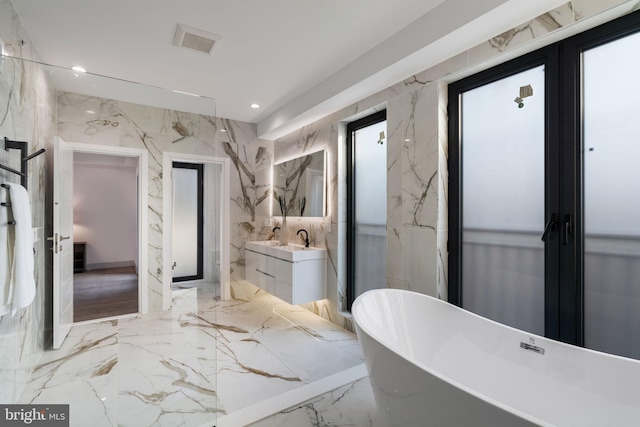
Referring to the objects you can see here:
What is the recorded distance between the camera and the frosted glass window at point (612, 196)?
1.53 m

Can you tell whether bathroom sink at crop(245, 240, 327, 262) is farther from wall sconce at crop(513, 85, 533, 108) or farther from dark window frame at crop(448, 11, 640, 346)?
wall sconce at crop(513, 85, 533, 108)

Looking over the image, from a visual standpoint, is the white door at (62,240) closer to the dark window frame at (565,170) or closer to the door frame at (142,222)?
the door frame at (142,222)

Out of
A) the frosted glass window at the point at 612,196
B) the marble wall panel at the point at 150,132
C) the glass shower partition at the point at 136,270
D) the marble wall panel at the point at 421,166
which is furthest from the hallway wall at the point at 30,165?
the frosted glass window at the point at 612,196

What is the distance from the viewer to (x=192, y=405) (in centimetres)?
187

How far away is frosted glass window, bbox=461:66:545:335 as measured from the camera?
188 cm

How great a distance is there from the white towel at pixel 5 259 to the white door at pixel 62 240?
0.92 ft

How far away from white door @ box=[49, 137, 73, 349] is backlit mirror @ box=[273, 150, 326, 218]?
236 cm

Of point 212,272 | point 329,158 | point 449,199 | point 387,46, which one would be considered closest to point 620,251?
point 449,199

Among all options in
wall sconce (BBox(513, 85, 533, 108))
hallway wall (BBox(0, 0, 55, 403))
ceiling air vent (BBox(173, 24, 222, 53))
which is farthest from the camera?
ceiling air vent (BBox(173, 24, 222, 53))

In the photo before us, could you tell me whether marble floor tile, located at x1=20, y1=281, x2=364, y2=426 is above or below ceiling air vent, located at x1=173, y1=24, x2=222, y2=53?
below

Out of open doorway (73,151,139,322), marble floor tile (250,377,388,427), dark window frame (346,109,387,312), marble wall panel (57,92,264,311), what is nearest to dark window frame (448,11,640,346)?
marble floor tile (250,377,388,427)

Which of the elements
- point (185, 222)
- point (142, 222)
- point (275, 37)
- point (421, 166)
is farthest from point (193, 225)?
point (421, 166)

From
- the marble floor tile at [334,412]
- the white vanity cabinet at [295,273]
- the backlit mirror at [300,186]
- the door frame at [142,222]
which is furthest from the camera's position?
the backlit mirror at [300,186]

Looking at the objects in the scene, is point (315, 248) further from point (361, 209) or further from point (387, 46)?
point (387, 46)
